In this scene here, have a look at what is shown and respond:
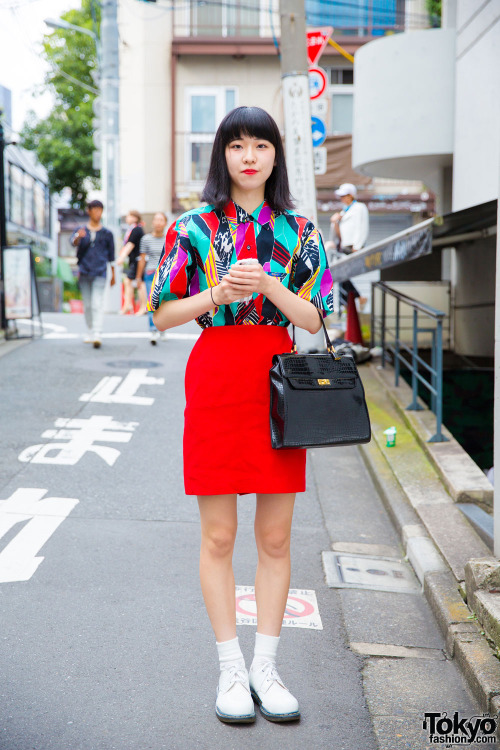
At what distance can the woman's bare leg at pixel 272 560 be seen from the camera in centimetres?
286

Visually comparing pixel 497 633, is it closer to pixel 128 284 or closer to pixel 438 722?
pixel 438 722

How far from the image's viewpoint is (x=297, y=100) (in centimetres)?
882

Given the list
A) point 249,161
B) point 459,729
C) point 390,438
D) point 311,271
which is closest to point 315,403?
point 311,271

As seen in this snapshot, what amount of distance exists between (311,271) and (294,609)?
199 cm

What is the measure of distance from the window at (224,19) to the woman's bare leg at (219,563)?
22.5m

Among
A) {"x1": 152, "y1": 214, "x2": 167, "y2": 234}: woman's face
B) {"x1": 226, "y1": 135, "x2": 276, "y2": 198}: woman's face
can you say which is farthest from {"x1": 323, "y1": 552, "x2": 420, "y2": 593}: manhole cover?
{"x1": 152, "y1": 214, "x2": 167, "y2": 234}: woman's face

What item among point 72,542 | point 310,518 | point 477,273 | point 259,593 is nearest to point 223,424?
point 259,593

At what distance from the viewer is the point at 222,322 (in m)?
2.72

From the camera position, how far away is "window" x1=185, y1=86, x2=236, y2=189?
23.1m

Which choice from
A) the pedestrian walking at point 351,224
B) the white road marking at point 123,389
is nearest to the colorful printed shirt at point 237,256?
the white road marking at point 123,389

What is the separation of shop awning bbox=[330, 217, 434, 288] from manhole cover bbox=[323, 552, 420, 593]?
278 cm

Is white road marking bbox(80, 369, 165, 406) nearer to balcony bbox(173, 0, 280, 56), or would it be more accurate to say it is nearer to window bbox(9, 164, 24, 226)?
window bbox(9, 164, 24, 226)

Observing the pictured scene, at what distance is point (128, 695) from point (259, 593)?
0.65 meters

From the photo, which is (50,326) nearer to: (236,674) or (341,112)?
(341,112)
